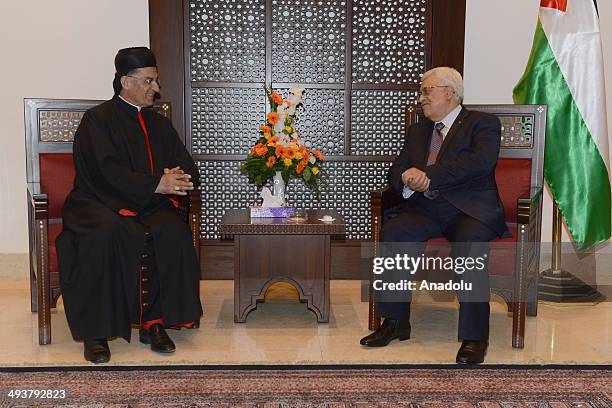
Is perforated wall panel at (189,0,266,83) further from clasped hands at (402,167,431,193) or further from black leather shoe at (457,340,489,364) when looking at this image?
black leather shoe at (457,340,489,364)

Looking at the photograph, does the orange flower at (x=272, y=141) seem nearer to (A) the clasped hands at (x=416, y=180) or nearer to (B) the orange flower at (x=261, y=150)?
(B) the orange flower at (x=261, y=150)

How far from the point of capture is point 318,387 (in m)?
2.75

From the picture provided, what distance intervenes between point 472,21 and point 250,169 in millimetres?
2032

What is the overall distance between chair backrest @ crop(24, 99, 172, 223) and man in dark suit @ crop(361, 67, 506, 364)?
5.87 feet

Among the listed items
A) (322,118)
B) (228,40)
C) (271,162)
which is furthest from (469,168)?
(228,40)

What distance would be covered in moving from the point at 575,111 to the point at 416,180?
4.37ft

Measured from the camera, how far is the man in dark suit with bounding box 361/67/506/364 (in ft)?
10.3

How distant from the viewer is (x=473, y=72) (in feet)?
15.3

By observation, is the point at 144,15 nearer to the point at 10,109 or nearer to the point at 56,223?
the point at 10,109

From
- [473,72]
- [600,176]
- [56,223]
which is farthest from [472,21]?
[56,223]

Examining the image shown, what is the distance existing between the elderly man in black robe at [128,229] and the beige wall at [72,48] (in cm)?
105

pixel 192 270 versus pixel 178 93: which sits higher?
pixel 178 93

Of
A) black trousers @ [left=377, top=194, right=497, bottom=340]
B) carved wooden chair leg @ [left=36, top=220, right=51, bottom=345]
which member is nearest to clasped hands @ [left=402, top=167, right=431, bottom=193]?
black trousers @ [left=377, top=194, right=497, bottom=340]

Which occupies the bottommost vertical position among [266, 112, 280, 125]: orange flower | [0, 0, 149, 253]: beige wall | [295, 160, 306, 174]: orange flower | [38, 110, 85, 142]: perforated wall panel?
[295, 160, 306, 174]: orange flower
